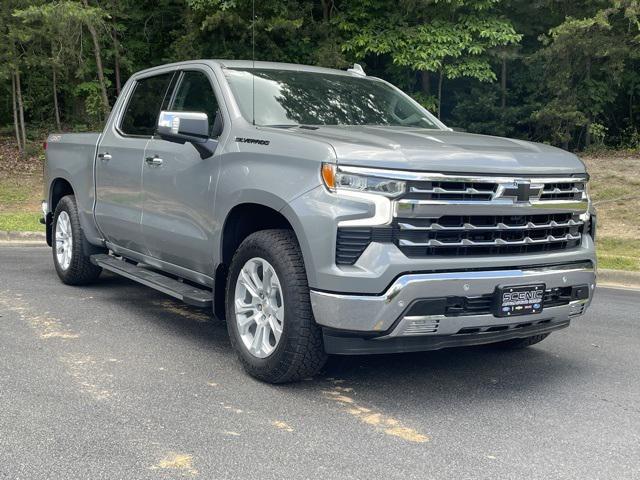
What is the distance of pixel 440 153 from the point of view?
4.19 meters

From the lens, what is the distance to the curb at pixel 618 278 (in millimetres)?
8859

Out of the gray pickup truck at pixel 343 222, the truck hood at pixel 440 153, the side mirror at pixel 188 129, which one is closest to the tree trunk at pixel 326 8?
the gray pickup truck at pixel 343 222

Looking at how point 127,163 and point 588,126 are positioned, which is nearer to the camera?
point 127,163

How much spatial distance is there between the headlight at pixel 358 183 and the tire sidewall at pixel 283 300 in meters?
0.58

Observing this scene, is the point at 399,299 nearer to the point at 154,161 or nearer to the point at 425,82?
the point at 154,161

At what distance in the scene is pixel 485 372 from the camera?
5.03 metres

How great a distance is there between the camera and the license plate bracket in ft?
13.8

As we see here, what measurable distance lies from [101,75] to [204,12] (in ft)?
11.7

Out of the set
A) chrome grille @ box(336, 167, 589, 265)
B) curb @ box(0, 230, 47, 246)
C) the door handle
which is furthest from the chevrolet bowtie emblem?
curb @ box(0, 230, 47, 246)

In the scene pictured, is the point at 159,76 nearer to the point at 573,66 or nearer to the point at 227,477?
the point at 227,477

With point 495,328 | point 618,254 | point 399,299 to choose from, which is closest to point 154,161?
point 399,299

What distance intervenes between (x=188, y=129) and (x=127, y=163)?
1.51 m

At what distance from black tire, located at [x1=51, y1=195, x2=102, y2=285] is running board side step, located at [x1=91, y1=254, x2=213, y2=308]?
29 centimetres

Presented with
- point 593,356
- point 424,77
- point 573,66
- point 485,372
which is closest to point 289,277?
point 485,372
